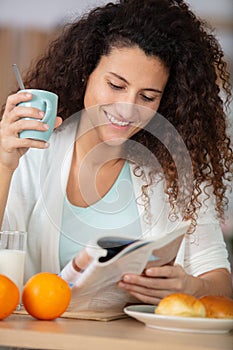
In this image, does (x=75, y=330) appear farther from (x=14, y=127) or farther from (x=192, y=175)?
(x=192, y=175)

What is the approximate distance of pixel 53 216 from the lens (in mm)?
1404

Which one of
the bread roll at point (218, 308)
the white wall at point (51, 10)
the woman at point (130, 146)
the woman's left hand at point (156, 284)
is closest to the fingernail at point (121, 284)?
the woman's left hand at point (156, 284)

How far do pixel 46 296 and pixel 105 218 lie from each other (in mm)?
420

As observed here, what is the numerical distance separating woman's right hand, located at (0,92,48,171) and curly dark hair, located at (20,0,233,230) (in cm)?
33

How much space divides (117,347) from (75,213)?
53 centimetres

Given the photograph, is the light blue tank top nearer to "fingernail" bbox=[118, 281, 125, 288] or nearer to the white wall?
"fingernail" bbox=[118, 281, 125, 288]

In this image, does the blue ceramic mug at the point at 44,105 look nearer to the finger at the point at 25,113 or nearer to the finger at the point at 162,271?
the finger at the point at 25,113

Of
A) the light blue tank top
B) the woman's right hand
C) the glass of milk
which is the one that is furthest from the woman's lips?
the glass of milk

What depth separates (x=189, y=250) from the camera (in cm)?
146

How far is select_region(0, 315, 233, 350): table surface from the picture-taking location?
3.13 feet

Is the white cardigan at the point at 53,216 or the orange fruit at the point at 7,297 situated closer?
the orange fruit at the point at 7,297

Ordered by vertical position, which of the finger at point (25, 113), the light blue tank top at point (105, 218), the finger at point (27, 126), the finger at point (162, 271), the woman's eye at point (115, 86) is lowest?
the finger at point (162, 271)

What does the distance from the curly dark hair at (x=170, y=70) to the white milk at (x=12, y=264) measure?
40 centimetres

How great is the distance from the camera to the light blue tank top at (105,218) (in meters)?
1.44
